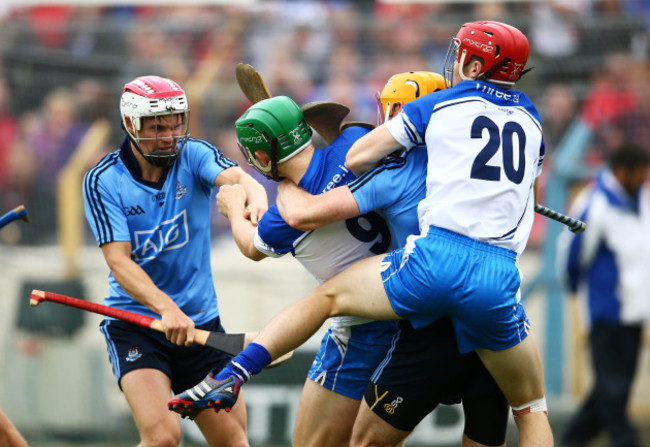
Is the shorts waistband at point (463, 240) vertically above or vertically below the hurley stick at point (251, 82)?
below

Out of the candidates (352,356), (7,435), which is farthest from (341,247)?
(7,435)

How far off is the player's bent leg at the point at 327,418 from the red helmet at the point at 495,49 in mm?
1538

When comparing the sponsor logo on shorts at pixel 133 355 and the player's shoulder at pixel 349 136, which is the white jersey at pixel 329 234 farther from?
the sponsor logo on shorts at pixel 133 355

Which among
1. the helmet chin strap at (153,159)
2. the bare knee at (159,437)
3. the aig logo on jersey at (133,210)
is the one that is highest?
the helmet chin strap at (153,159)

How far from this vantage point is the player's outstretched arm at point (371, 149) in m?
3.72

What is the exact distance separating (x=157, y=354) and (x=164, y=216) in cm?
67

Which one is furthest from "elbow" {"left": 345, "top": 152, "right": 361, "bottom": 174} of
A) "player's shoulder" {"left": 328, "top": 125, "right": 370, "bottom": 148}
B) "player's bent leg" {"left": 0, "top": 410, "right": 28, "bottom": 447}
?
"player's bent leg" {"left": 0, "top": 410, "right": 28, "bottom": 447}

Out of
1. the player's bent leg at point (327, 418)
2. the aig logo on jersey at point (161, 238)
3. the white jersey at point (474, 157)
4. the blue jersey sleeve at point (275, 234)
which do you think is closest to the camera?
the white jersey at point (474, 157)

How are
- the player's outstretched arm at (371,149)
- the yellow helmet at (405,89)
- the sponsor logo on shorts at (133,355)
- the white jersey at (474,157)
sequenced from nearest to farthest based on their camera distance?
the white jersey at (474,157)
the player's outstretched arm at (371,149)
the yellow helmet at (405,89)
the sponsor logo on shorts at (133,355)

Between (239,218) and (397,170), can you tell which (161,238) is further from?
(397,170)

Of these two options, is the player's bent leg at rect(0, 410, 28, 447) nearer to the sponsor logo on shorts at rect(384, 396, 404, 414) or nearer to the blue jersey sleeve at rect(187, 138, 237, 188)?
the blue jersey sleeve at rect(187, 138, 237, 188)

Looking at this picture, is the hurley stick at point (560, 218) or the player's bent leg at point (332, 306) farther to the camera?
the hurley stick at point (560, 218)

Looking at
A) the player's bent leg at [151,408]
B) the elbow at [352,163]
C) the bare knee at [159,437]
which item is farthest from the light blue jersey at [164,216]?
the elbow at [352,163]

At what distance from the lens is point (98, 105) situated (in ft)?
27.4
